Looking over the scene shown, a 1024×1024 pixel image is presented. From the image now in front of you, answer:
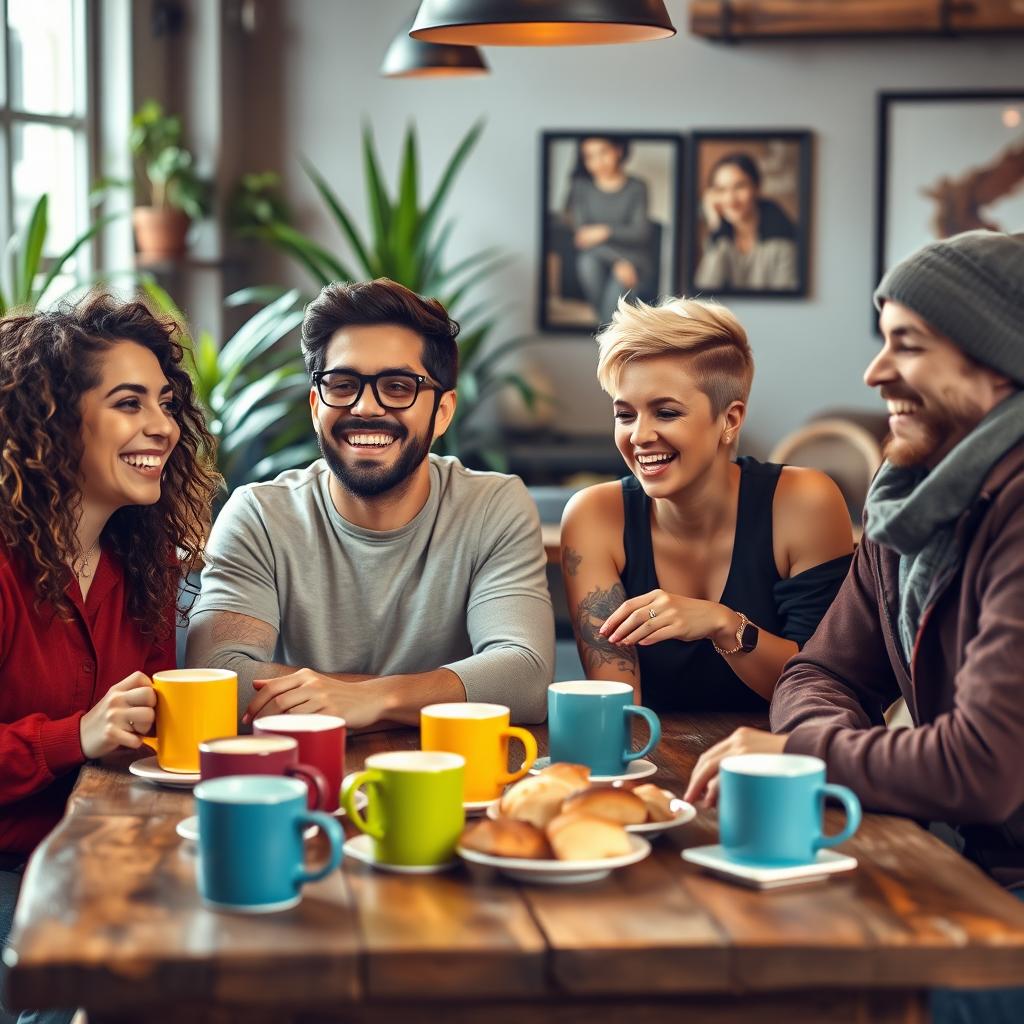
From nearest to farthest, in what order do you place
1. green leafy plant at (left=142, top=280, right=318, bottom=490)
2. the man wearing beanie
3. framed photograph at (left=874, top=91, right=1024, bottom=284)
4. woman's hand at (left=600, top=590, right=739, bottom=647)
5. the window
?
the man wearing beanie < woman's hand at (left=600, top=590, right=739, bottom=647) < green leafy plant at (left=142, top=280, right=318, bottom=490) < the window < framed photograph at (left=874, top=91, right=1024, bottom=284)

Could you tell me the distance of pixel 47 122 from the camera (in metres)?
5.14

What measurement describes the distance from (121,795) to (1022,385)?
3.33 feet

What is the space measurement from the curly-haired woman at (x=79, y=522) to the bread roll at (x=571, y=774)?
1.92ft

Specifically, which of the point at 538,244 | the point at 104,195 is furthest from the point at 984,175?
the point at 104,195

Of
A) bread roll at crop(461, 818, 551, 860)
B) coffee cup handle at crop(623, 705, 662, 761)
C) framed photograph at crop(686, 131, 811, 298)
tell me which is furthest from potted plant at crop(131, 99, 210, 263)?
bread roll at crop(461, 818, 551, 860)

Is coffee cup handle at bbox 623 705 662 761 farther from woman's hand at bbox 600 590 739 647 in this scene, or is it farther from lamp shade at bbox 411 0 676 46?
lamp shade at bbox 411 0 676 46

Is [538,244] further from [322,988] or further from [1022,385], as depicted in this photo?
[322,988]

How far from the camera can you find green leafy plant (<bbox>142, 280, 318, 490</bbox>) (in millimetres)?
4590

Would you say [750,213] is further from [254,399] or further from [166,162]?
[254,399]

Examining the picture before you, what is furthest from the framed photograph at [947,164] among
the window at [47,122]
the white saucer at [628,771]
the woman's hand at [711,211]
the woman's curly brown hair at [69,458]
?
the white saucer at [628,771]

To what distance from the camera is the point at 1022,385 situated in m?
1.50

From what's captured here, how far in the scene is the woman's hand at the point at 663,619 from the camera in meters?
1.83

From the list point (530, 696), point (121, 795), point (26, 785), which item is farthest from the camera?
point (530, 696)

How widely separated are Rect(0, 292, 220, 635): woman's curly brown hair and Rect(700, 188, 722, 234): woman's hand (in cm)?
451
